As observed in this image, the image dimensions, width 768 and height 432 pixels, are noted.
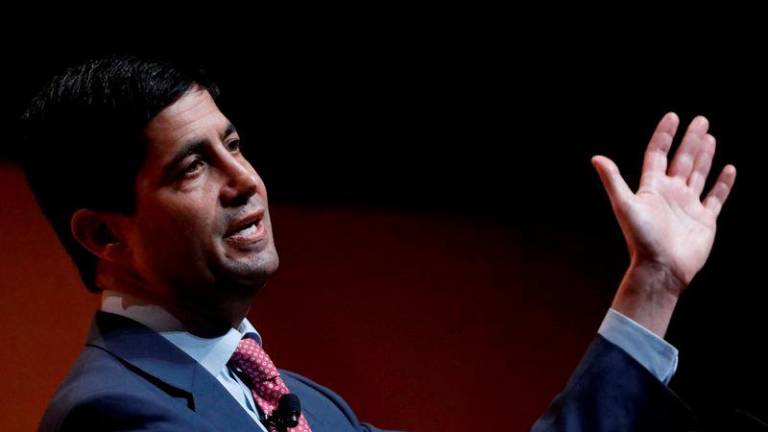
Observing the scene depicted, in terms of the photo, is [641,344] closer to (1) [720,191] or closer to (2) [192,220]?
(1) [720,191]

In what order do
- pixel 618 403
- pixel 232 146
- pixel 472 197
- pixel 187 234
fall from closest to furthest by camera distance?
pixel 618 403 → pixel 187 234 → pixel 232 146 → pixel 472 197

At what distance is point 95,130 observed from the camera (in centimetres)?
123

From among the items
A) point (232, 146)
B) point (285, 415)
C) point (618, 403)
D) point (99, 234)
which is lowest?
point (285, 415)

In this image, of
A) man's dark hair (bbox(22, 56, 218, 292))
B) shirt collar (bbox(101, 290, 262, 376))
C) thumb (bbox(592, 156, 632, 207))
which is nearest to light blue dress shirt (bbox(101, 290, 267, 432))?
shirt collar (bbox(101, 290, 262, 376))

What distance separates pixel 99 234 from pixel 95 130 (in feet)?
0.47

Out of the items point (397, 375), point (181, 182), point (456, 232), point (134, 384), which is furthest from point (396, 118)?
point (134, 384)

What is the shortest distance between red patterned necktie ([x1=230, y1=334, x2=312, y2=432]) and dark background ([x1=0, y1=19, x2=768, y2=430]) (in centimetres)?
83

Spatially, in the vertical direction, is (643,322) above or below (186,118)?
below

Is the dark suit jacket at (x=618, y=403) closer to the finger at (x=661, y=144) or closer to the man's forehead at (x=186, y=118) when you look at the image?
the finger at (x=661, y=144)

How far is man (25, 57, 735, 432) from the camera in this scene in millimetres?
1159

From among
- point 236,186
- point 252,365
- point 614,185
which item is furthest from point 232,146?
point 614,185

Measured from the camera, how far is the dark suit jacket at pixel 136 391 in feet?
3.53

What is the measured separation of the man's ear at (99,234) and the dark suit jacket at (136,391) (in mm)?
84

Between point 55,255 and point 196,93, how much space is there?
2.68ft
